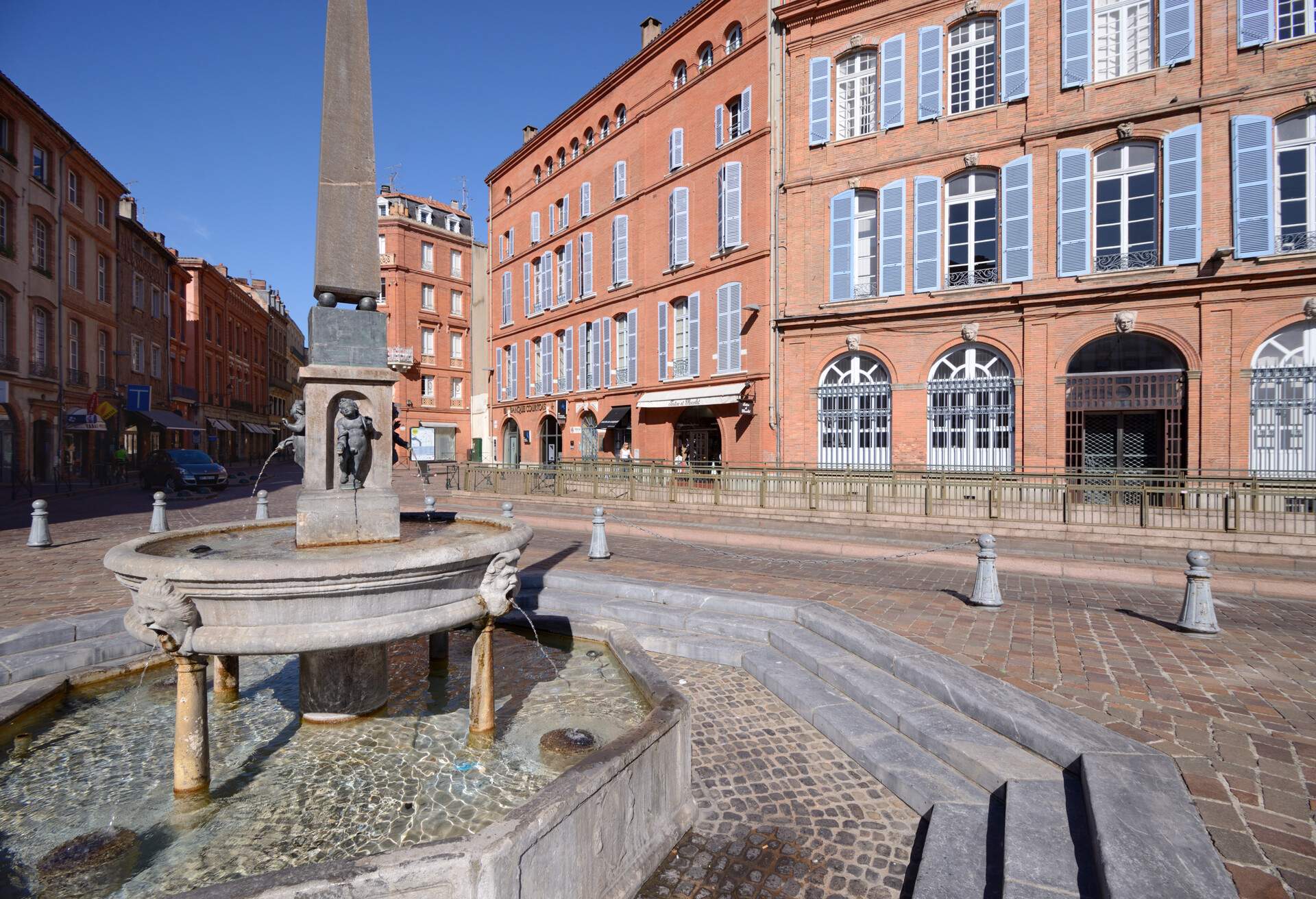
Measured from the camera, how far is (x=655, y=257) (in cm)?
2505

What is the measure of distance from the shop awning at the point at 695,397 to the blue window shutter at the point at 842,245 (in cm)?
413

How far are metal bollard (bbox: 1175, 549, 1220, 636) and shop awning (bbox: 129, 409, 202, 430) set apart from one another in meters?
39.1

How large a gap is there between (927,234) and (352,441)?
18.2 m

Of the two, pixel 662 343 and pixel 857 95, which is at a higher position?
pixel 857 95

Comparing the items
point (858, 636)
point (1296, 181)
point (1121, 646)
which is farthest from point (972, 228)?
point (858, 636)

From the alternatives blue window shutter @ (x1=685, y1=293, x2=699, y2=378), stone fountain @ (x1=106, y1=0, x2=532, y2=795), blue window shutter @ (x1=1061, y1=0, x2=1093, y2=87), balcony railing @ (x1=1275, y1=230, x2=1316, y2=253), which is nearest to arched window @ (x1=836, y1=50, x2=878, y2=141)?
blue window shutter @ (x1=1061, y1=0, x2=1093, y2=87)

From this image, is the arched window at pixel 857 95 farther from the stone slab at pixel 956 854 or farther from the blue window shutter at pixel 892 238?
the stone slab at pixel 956 854

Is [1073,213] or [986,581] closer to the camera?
[986,581]

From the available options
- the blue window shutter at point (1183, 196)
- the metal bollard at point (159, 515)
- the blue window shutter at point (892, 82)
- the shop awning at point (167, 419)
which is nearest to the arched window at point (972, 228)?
the blue window shutter at point (892, 82)

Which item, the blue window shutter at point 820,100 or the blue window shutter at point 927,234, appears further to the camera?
the blue window shutter at point 820,100

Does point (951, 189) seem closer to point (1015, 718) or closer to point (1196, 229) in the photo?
point (1196, 229)

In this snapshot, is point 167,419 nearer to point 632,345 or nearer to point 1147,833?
point 632,345

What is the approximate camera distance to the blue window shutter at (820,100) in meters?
19.4

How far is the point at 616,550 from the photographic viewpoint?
Result: 1106 centimetres
